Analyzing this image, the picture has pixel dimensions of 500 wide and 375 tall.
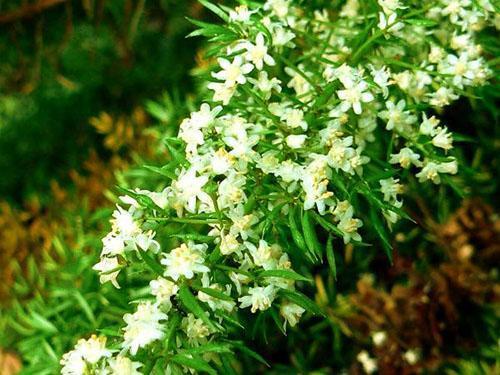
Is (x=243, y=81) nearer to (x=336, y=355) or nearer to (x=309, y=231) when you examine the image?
(x=309, y=231)

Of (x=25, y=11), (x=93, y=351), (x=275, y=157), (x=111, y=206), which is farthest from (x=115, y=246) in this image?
(x=25, y=11)

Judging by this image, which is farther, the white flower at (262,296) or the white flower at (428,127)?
the white flower at (428,127)

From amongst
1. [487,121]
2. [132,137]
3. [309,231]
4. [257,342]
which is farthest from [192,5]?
[309,231]

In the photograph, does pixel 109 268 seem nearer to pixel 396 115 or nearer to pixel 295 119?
pixel 295 119

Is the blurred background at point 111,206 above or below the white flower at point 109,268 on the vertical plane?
below

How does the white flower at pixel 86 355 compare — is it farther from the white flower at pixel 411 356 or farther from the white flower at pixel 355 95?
the white flower at pixel 411 356

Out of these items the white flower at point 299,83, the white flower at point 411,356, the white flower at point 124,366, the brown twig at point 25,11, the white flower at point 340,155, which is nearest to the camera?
the white flower at point 124,366

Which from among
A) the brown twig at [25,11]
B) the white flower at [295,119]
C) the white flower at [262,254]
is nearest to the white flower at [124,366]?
the white flower at [262,254]

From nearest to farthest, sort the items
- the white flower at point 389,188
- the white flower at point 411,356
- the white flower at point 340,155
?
the white flower at point 340,155 → the white flower at point 389,188 → the white flower at point 411,356
